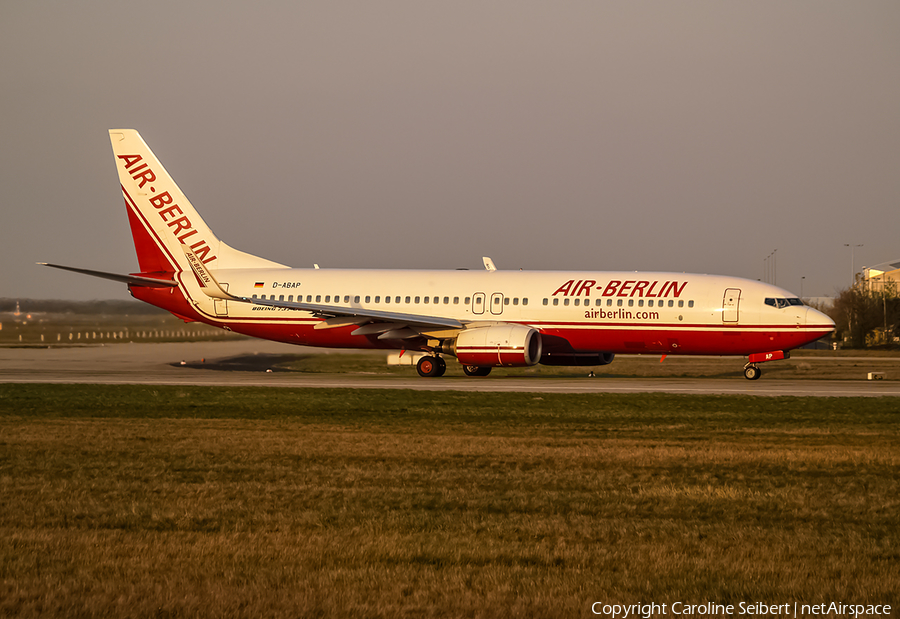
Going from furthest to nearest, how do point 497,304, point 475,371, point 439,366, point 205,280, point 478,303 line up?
point 205,280 < point 475,371 < point 439,366 < point 478,303 < point 497,304

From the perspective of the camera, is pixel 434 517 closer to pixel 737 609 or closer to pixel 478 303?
pixel 737 609

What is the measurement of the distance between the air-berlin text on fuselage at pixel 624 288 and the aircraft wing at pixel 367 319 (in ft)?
13.4

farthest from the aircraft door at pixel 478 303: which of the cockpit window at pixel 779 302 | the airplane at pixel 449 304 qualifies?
the cockpit window at pixel 779 302

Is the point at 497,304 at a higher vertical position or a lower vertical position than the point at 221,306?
higher

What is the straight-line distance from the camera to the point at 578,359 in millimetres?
32969

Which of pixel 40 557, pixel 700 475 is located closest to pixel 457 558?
pixel 40 557

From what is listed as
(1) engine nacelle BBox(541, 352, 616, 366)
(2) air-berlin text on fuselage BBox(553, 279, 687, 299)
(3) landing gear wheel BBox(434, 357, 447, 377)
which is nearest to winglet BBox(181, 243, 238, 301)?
(3) landing gear wheel BBox(434, 357, 447, 377)

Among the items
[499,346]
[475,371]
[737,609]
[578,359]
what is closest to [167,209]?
[475,371]

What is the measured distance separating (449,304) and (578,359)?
17.1 feet

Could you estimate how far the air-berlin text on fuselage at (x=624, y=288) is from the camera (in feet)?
100

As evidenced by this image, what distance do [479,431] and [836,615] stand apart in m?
10.3

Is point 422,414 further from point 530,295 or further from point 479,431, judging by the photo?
point 530,295

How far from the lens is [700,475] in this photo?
1138cm

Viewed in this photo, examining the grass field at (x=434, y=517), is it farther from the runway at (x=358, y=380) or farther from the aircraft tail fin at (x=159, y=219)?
the aircraft tail fin at (x=159, y=219)
